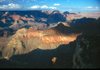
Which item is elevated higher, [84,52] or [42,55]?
[84,52]

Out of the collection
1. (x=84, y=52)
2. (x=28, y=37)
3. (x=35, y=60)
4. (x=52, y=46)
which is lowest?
(x=35, y=60)

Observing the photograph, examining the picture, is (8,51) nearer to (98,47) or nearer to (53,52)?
(53,52)

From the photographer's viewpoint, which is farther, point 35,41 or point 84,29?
point 84,29

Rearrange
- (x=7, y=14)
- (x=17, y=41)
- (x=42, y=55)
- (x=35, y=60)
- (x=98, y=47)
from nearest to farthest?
(x=98, y=47), (x=35, y=60), (x=42, y=55), (x=17, y=41), (x=7, y=14)

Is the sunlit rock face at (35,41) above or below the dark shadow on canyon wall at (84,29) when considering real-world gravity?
below

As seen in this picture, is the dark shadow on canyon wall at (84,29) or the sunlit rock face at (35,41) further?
the dark shadow on canyon wall at (84,29)

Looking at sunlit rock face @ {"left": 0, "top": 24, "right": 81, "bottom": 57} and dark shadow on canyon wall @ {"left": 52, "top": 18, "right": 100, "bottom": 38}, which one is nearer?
sunlit rock face @ {"left": 0, "top": 24, "right": 81, "bottom": 57}

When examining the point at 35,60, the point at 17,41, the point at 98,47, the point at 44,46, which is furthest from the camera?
the point at 17,41

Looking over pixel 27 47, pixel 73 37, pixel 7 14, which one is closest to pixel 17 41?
pixel 27 47

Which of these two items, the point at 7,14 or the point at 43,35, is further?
the point at 7,14

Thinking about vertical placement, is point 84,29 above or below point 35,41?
above

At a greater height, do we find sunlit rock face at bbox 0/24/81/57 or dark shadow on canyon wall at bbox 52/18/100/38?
dark shadow on canyon wall at bbox 52/18/100/38
